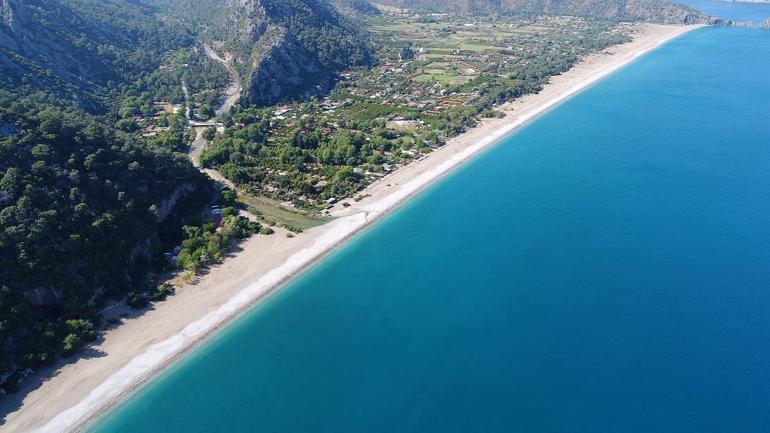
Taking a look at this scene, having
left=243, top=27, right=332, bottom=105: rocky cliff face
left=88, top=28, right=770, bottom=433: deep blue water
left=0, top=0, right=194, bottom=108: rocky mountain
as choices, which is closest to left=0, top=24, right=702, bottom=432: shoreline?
left=88, top=28, right=770, bottom=433: deep blue water

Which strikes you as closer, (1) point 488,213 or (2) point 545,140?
(1) point 488,213

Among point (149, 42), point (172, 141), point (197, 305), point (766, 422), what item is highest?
point (149, 42)

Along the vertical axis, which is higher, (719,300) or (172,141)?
(172,141)

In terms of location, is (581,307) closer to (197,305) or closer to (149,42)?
(197,305)

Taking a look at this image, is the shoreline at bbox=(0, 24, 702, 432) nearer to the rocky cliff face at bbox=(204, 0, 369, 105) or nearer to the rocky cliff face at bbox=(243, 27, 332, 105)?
the rocky cliff face at bbox=(243, 27, 332, 105)

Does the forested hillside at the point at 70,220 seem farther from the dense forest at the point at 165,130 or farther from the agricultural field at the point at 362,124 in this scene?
the agricultural field at the point at 362,124

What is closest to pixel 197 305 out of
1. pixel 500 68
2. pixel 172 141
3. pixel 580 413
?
pixel 580 413

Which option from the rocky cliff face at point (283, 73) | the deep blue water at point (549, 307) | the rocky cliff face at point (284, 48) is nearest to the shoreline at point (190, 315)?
the deep blue water at point (549, 307)
